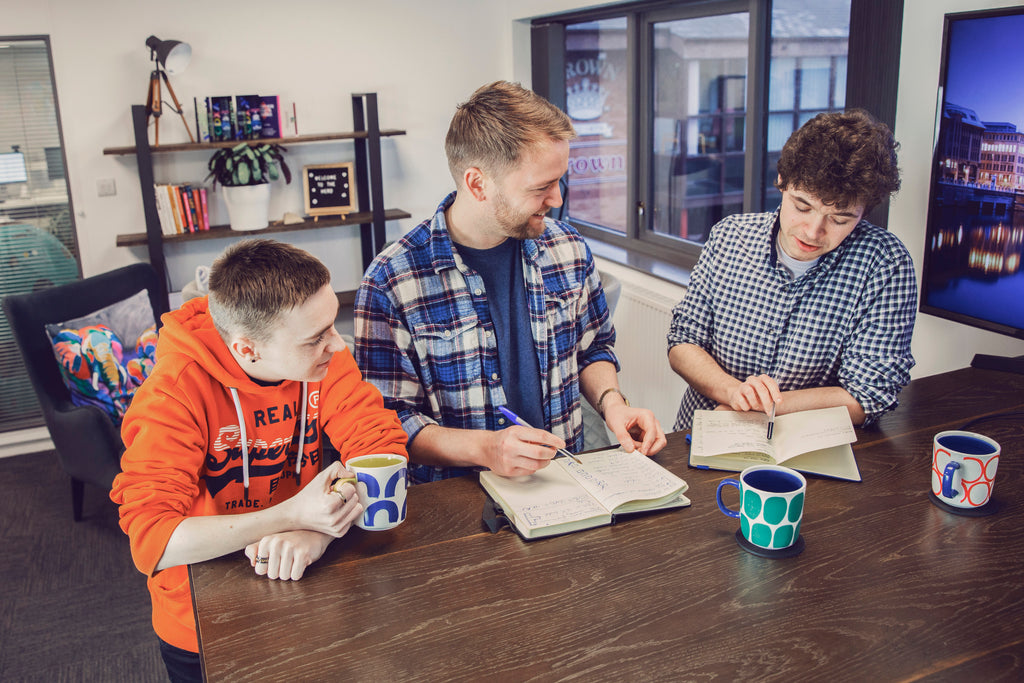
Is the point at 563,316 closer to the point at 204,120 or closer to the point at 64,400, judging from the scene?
the point at 64,400

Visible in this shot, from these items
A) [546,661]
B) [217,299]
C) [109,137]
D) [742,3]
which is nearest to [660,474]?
[546,661]

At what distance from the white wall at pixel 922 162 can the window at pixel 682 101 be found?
95 centimetres

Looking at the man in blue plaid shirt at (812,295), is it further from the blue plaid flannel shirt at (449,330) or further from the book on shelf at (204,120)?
the book on shelf at (204,120)

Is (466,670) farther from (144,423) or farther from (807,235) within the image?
(807,235)

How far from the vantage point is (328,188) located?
4.59m

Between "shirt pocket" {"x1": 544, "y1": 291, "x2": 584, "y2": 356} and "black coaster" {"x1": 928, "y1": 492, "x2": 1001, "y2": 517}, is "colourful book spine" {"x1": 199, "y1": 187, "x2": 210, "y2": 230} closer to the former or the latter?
"shirt pocket" {"x1": 544, "y1": 291, "x2": 584, "y2": 356}

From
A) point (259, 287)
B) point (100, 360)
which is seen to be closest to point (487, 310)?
point (259, 287)

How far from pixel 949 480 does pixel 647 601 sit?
1.89 ft

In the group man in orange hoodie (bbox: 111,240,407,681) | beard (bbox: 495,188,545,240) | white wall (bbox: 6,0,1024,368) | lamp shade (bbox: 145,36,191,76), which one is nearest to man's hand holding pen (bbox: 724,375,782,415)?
beard (bbox: 495,188,545,240)

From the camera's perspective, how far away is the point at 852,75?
2.29 metres

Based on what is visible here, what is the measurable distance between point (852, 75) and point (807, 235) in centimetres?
89

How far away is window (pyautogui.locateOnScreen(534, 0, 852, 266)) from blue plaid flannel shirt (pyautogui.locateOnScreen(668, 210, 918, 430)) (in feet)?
4.60

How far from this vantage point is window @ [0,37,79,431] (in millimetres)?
4047

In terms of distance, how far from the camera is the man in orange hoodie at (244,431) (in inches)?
46.3
